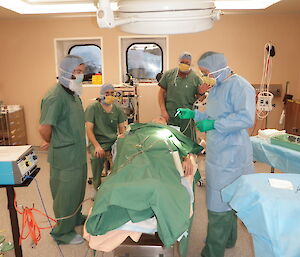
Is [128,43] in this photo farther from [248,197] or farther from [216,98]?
[248,197]

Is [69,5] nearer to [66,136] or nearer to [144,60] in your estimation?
[66,136]

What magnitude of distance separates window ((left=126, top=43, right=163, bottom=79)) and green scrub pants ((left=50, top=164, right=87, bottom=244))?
3275 millimetres

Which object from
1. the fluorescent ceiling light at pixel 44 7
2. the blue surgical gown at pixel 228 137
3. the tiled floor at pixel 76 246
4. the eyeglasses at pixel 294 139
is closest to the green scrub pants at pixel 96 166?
the tiled floor at pixel 76 246

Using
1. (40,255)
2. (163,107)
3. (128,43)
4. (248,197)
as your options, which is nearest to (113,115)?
(163,107)

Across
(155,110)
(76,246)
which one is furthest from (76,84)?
(155,110)

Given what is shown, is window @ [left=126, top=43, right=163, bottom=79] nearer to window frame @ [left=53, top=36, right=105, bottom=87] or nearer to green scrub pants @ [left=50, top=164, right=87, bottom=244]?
window frame @ [left=53, top=36, right=105, bottom=87]

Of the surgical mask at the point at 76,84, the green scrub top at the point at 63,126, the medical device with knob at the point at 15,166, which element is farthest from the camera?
the surgical mask at the point at 76,84

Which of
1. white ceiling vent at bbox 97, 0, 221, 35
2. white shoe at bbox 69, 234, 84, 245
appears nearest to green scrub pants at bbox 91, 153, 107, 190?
white shoe at bbox 69, 234, 84, 245

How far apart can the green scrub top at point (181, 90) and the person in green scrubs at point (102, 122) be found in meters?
0.67

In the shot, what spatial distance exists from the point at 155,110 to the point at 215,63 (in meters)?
3.09

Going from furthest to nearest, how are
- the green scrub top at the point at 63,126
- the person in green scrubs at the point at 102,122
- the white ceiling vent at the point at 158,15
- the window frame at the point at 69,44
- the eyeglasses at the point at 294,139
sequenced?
the window frame at the point at 69,44 < the person in green scrubs at the point at 102,122 < the eyeglasses at the point at 294,139 < the green scrub top at the point at 63,126 < the white ceiling vent at the point at 158,15

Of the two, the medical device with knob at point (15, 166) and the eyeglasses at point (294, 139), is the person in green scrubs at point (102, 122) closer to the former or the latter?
the medical device with knob at point (15, 166)

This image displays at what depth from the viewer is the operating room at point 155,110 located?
53.4 inches

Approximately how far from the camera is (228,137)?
208 cm
